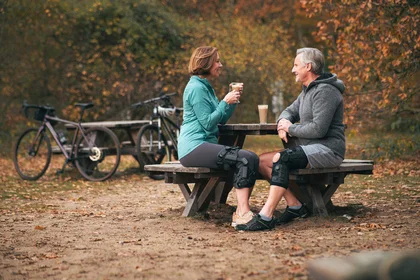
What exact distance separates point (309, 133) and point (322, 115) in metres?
0.21

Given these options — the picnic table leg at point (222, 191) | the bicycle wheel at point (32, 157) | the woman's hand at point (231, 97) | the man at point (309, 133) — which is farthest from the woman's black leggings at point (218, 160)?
the bicycle wheel at point (32, 157)

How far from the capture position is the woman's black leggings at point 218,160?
684cm

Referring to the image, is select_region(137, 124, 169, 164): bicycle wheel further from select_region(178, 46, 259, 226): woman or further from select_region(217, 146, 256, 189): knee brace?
select_region(217, 146, 256, 189): knee brace

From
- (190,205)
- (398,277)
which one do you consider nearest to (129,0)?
(190,205)

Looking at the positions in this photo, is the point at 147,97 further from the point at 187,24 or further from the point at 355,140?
the point at 355,140

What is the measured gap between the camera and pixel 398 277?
350 centimetres

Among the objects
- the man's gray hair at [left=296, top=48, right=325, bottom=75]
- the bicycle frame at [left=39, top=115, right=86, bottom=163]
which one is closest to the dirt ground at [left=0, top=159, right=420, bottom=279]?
the man's gray hair at [left=296, top=48, right=325, bottom=75]

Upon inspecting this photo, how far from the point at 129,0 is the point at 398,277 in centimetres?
1588

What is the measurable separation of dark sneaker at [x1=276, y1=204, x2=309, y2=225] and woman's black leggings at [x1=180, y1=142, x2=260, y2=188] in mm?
525

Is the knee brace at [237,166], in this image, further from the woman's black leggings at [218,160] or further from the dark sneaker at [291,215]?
the dark sneaker at [291,215]

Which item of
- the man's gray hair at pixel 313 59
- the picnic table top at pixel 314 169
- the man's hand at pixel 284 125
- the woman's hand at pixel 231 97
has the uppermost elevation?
the man's gray hair at pixel 313 59

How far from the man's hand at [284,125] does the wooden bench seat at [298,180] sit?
45 centimetres

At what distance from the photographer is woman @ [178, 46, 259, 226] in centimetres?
684

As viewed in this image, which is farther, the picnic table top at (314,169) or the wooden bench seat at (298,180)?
the wooden bench seat at (298,180)
